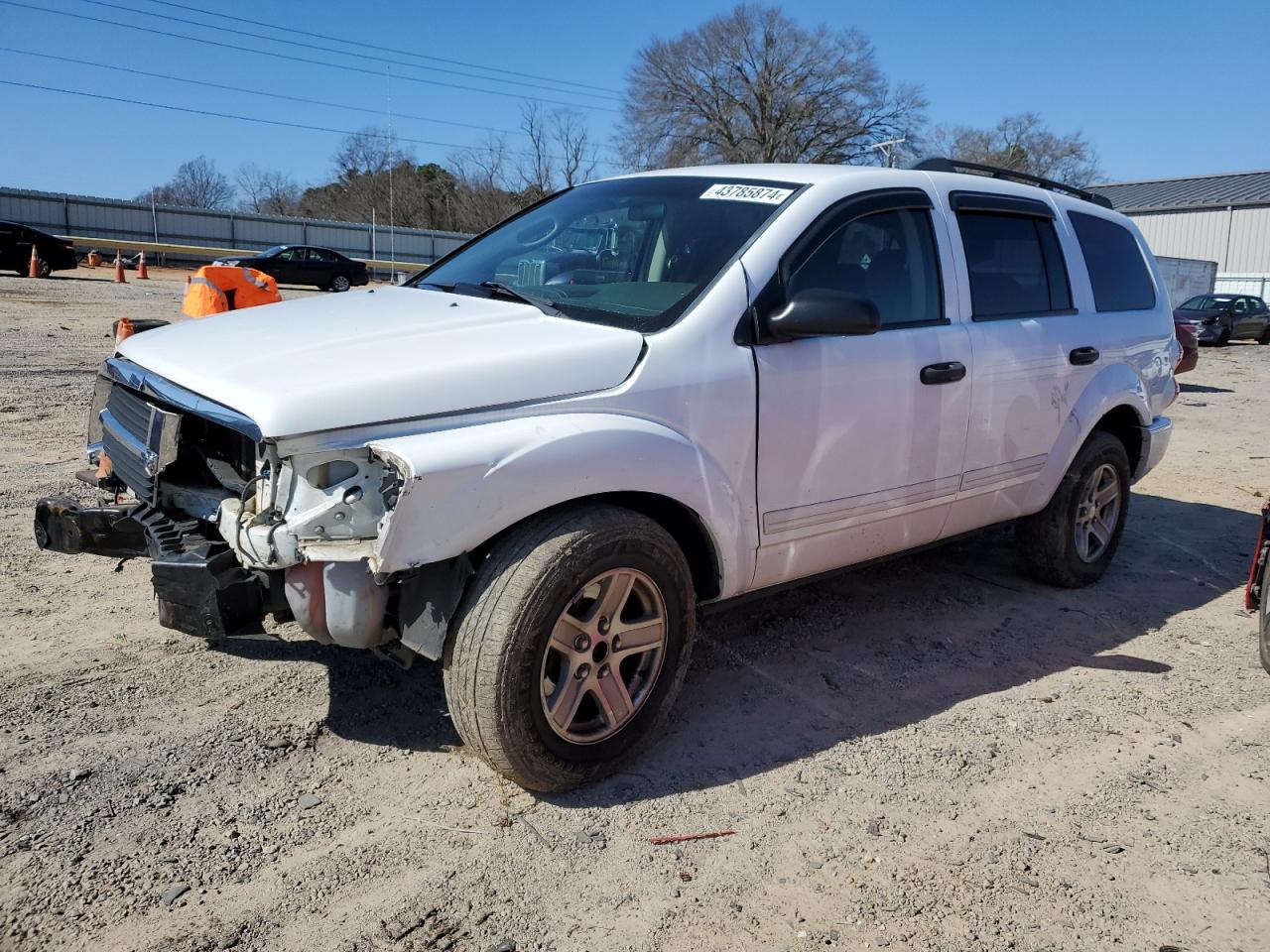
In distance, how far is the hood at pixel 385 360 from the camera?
2.74 m

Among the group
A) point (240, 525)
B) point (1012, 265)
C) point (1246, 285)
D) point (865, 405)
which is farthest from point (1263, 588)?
point (1246, 285)

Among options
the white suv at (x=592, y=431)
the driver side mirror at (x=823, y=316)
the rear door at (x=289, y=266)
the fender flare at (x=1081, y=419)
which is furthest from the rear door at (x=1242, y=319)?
the driver side mirror at (x=823, y=316)

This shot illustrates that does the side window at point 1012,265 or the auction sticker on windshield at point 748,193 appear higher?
the auction sticker on windshield at point 748,193

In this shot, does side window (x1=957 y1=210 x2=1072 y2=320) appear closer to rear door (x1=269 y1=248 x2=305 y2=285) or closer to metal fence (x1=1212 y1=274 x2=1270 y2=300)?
rear door (x1=269 y1=248 x2=305 y2=285)

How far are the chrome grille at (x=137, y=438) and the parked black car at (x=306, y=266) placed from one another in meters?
28.8

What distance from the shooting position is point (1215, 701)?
4109 millimetres

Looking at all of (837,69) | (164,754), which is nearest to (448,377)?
(164,754)

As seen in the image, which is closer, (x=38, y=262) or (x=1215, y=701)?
(x=1215, y=701)

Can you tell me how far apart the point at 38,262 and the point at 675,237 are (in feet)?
87.3

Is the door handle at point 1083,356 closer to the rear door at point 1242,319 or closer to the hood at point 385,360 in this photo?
the hood at point 385,360

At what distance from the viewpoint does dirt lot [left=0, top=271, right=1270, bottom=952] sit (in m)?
2.61

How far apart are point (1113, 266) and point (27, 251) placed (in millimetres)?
27314

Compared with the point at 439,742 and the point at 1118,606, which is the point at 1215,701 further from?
the point at 439,742

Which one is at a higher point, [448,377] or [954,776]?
[448,377]
